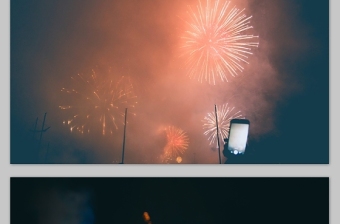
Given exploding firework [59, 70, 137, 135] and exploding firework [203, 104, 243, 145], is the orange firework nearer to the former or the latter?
exploding firework [203, 104, 243, 145]

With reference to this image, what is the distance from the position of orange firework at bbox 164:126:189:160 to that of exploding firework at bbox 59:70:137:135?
60 centimetres

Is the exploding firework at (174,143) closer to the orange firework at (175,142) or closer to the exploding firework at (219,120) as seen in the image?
the orange firework at (175,142)

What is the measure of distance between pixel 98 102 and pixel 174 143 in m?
1.10

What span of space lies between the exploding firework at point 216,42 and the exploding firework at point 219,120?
1.31 ft

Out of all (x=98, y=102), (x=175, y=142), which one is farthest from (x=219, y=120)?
(x=98, y=102)

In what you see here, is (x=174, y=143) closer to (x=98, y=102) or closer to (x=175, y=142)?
(x=175, y=142)

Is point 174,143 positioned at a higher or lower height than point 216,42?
lower

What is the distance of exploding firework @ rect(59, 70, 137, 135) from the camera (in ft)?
14.8

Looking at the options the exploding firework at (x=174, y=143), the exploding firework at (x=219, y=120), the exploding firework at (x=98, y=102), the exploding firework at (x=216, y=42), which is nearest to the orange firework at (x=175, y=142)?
the exploding firework at (x=174, y=143)

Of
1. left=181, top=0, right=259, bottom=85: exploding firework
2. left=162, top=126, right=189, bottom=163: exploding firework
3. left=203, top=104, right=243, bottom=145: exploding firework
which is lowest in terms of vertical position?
left=162, top=126, right=189, bottom=163: exploding firework

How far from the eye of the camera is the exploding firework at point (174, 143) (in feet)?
15.0

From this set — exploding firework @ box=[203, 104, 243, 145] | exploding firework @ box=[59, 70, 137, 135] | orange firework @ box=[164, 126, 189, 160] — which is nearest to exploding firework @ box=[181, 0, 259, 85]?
exploding firework @ box=[203, 104, 243, 145]

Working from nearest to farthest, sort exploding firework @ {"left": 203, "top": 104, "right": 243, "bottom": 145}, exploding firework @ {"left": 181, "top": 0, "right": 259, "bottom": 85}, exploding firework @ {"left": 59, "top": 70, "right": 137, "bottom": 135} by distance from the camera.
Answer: exploding firework @ {"left": 59, "top": 70, "right": 137, "bottom": 135}, exploding firework @ {"left": 181, "top": 0, "right": 259, "bottom": 85}, exploding firework @ {"left": 203, "top": 104, "right": 243, "bottom": 145}

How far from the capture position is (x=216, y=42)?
5449 mm
